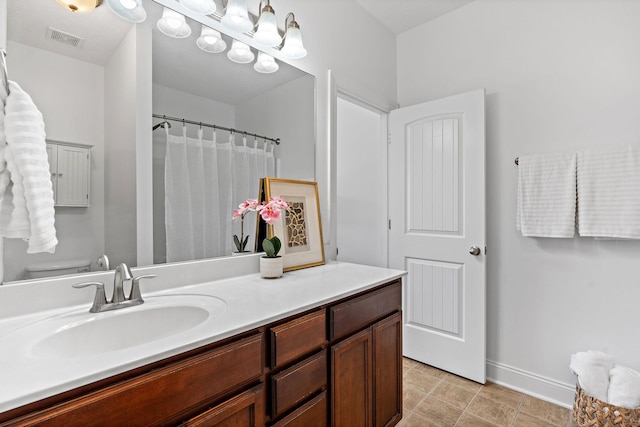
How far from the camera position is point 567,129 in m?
1.96

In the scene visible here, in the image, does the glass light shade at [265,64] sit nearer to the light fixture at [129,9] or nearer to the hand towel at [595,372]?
the light fixture at [129,9]

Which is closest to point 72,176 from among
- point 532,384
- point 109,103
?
point 109,103

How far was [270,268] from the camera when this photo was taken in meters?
1.48

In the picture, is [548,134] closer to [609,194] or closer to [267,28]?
[609,194]

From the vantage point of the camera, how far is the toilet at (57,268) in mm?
1027

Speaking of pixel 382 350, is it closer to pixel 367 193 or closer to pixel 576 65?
pixel 367 193

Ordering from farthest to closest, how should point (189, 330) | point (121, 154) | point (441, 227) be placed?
point (441, 227)
point (121, 154)
point (189, 330)

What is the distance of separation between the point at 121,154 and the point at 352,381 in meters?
1.29

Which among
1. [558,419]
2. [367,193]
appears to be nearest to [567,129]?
[367,193]

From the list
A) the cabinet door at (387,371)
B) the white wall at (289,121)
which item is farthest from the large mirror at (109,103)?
the cabinet door at (387,371)

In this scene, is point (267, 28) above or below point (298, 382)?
above

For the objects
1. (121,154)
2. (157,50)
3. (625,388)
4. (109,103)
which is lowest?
(625,388)

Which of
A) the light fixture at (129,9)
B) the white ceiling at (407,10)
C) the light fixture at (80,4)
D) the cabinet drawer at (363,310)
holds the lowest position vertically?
the cabinet drawer at (363,310)

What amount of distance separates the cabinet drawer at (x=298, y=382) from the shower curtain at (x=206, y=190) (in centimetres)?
66
